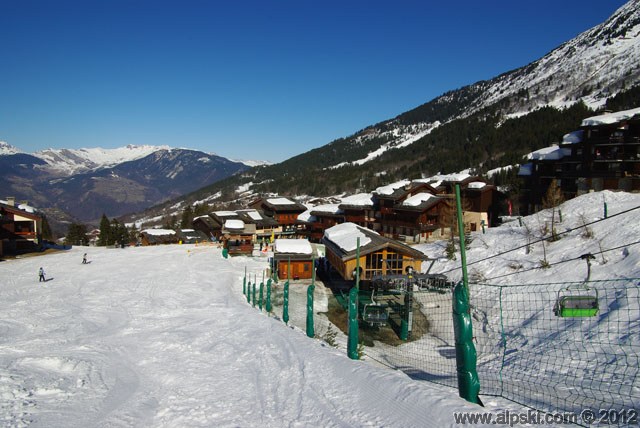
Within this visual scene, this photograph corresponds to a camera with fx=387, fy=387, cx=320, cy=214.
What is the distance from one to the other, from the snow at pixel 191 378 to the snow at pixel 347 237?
15588 mm

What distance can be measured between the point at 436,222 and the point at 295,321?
33.8 meters

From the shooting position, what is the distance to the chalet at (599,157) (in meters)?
40.8

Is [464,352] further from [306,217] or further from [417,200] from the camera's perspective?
[306,217]

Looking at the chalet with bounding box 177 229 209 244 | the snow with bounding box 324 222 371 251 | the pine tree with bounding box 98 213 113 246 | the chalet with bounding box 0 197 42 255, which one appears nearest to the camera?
the snow with bounding box 324 222 371 251

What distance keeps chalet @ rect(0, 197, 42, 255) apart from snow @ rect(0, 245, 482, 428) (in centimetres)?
3567

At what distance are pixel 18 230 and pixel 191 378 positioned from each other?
51409 mm

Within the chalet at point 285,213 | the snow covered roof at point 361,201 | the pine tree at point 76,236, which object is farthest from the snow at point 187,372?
the pine tree at point 76,236

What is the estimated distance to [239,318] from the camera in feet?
48.8

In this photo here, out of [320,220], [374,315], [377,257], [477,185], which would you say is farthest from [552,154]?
[374,315]

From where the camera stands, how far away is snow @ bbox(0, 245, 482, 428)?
18.2 ft

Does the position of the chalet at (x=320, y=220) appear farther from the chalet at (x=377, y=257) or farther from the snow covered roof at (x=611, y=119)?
the snow covered roof at (x=611, y=119)

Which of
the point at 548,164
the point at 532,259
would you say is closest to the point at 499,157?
the point at 548,164

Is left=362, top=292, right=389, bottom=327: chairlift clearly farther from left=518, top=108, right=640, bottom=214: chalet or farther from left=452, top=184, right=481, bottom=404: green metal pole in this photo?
left=518, top=108, right=640, bottom=214: chalet

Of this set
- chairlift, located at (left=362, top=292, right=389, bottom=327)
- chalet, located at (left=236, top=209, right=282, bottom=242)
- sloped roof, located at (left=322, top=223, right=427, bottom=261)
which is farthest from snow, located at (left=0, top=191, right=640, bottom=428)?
chalet, located at (left=236, top=209, right=282, bottom=242)
